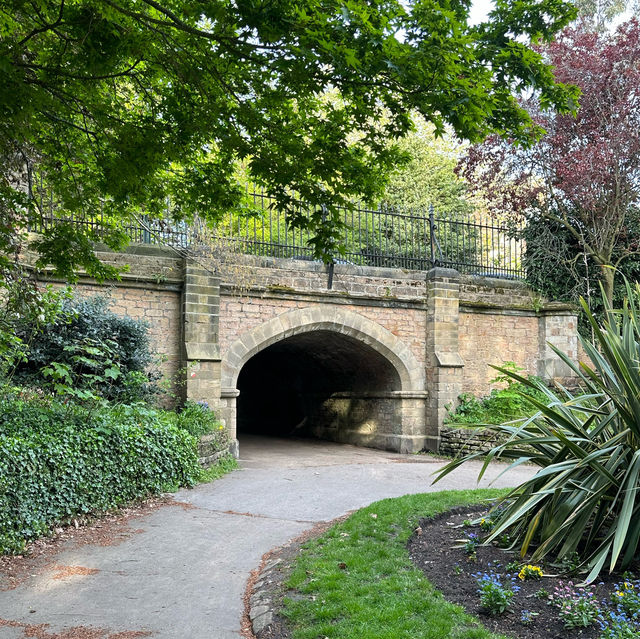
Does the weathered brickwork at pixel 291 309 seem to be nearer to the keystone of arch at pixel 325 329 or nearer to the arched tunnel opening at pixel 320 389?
the keystone of arch at pixel 325 329

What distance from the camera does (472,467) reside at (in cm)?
1080

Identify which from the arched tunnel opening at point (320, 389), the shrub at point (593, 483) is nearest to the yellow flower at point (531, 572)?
the shrub at point (593, 483)

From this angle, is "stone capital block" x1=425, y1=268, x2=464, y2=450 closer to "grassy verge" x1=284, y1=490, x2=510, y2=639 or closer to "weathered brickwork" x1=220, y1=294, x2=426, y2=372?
"weathered brickwork" x1=220, y1=294, x2=426, y2=372

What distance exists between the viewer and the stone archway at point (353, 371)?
11750 mm

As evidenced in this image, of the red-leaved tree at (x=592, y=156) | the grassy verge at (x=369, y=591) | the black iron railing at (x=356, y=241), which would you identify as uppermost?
the red-leaved tree at (x=592, y=156)

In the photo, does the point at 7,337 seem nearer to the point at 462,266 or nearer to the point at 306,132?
the point at 306,132

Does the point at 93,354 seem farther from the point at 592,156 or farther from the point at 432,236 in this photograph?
the point at 592,156

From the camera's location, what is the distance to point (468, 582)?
3906 mm

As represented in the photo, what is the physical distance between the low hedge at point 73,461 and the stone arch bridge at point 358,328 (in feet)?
9.08

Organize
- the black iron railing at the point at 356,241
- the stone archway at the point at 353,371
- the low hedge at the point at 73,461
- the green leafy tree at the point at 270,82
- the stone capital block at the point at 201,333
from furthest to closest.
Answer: the stone archway at the point at 353,371
the black iron railing at the point at 356,241
the stone capital block at the point at 201,333
the low hedge at the point at 73,461
the green leafy tree at the point at 270,82

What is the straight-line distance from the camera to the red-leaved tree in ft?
42.1

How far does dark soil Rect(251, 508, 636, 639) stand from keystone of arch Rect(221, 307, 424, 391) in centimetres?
625

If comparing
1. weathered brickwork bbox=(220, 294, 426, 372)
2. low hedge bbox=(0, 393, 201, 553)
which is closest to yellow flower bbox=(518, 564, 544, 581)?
low hedge bbox=(0, 393, 201, 553)

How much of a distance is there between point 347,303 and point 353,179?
27.4 feet
